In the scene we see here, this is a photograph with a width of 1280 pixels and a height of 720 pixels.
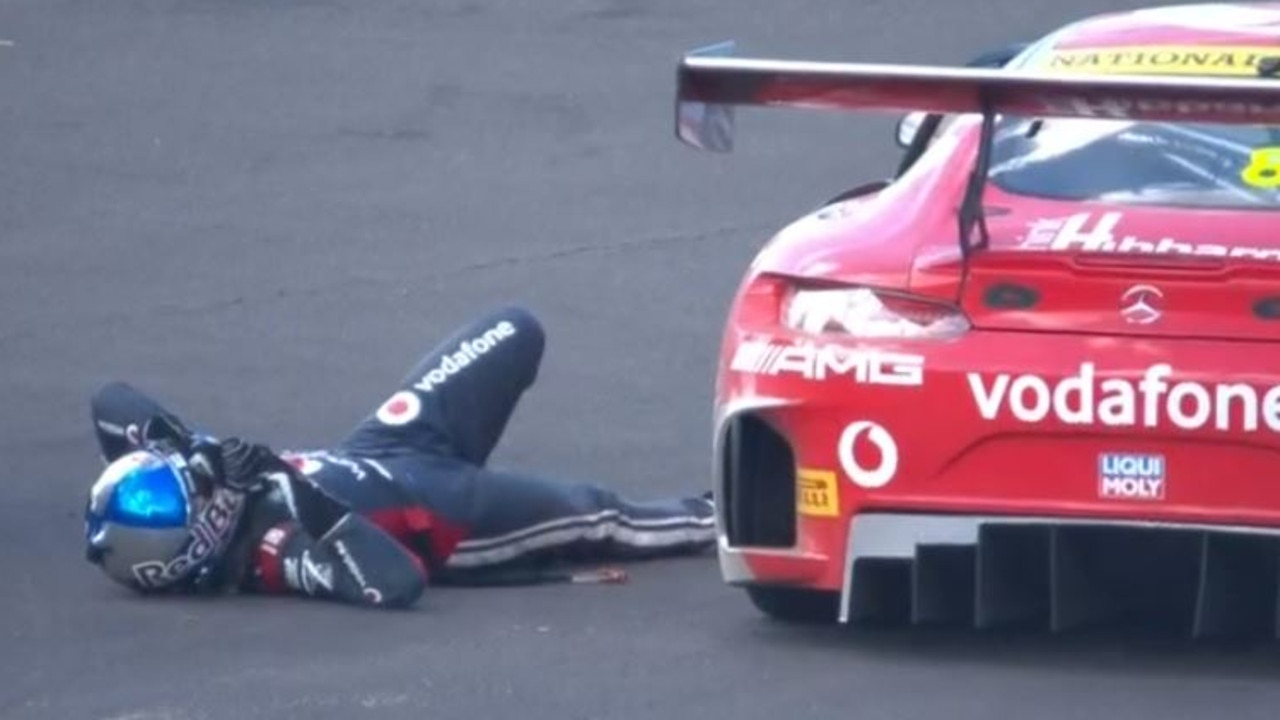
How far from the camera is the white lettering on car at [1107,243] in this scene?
21.5 feet

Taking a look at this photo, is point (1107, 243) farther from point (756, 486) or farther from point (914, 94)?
point (756, 486)

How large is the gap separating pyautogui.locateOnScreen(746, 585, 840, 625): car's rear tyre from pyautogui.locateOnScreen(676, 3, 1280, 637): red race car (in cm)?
2

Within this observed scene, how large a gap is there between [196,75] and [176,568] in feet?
29.3

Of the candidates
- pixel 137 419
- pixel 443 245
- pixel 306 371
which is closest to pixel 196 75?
pixel 443 245

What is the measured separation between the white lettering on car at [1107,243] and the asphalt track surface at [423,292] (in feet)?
2.93

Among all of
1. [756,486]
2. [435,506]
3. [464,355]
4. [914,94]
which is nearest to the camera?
[914,94]

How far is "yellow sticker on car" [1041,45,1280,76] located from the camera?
723 cm

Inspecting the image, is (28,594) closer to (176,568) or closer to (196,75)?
(176,568)

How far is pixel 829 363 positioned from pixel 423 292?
5.72m

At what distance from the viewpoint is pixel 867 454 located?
21.6 feet

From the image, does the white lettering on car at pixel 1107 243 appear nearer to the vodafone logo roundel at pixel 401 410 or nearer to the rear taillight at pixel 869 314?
the rear taillight at pixel 869 314

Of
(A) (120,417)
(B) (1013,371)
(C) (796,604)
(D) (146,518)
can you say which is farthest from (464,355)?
(B) (1013,371)

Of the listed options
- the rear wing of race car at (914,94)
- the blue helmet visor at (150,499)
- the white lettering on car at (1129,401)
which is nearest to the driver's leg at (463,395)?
the blue helmet visor at (150,499)

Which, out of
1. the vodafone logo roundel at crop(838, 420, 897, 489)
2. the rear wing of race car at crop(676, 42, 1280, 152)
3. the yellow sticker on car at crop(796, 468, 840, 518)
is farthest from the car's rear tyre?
the rear wing of race car at crop(676, 42, 1280, 152)
